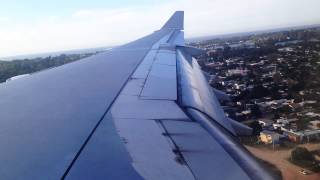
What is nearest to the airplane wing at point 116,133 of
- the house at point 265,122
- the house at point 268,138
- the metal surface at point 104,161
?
the metal surface at point 104,161

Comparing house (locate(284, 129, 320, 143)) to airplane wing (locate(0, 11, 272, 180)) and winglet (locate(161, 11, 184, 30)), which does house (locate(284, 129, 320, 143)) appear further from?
airplane wing (locate(0, 11, 272, 180))

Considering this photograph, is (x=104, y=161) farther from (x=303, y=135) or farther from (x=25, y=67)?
(x=25, y=67)

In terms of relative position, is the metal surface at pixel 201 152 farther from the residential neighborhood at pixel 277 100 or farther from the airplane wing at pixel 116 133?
the residential neighborhood at pixel 277 100

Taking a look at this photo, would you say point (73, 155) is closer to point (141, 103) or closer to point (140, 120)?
point (140, 120)

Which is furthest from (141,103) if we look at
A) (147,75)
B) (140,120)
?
(147,75)

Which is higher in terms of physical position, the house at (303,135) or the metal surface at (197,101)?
the metal surface at (197,101)

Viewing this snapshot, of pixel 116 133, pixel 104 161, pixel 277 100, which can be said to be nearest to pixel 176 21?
pixel 116 133
